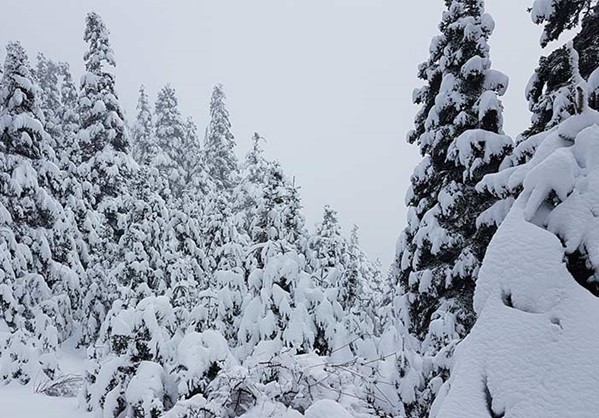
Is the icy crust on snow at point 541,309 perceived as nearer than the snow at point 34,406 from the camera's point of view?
Yes

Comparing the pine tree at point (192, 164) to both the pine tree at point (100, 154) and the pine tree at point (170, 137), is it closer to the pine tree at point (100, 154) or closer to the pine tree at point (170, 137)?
the pine tree at point (170, 137)

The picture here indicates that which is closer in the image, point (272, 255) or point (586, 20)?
point (586, 20)

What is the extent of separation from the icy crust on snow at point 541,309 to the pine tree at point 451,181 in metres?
6.62

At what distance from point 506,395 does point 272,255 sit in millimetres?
9712

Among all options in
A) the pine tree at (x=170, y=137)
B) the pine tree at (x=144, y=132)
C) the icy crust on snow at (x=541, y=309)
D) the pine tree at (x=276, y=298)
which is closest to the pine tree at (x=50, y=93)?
the pine tree at (x=144, y=132)

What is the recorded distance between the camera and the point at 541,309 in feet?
7.93

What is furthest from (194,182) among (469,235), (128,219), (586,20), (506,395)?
(506,395)

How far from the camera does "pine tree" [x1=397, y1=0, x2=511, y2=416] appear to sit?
32.4 feet

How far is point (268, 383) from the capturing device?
4258 millimetres

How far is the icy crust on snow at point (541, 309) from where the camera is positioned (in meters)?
2.15

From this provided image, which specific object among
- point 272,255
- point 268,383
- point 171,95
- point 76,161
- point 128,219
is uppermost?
point 171,95

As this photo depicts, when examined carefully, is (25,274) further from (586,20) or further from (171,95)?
(586,20)

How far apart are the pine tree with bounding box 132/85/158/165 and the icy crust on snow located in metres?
28.7

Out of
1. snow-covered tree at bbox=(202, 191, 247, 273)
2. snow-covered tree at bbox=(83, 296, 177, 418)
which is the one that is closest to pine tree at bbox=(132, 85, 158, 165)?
snow-covered tree at bbox=(202, 191, 247, 273)
